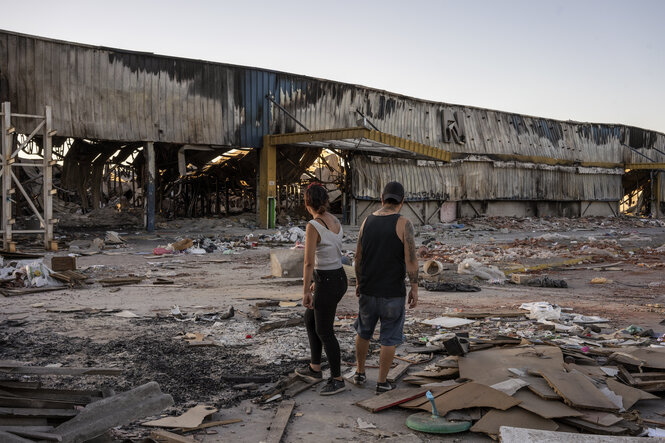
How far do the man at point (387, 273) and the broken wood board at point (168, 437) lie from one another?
5.75 feet

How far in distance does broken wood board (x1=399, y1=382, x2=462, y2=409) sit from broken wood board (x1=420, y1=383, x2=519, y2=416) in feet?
0.14

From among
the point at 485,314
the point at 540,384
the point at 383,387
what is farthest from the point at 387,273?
the point at 485,314

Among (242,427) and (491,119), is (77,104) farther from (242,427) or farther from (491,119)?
(491,119)

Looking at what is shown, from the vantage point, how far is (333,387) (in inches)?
196

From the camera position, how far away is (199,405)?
4.59m

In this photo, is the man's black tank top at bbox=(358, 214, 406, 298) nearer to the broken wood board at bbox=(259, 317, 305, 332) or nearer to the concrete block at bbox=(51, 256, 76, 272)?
the broken wood board at bbox=(259, 317, 305, 332)

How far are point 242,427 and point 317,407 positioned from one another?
2.28 ft

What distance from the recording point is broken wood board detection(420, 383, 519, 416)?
4242 millimetres

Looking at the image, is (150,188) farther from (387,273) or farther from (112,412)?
(112,412)

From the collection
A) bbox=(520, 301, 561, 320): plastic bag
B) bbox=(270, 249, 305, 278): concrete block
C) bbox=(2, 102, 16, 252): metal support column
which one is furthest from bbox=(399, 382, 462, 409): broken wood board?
bbox=(2, 102, 16, 252): metal support column

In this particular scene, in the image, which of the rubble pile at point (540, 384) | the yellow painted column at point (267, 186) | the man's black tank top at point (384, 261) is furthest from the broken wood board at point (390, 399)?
the yellow painted column at point (267, 186)

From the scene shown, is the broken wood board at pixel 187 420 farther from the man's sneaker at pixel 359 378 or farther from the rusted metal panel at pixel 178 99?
the rusted metal panel at pixel 178 99

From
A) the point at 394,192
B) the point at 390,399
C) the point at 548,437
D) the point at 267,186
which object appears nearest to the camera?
the point at 548,437

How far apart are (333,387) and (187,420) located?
131 cm
